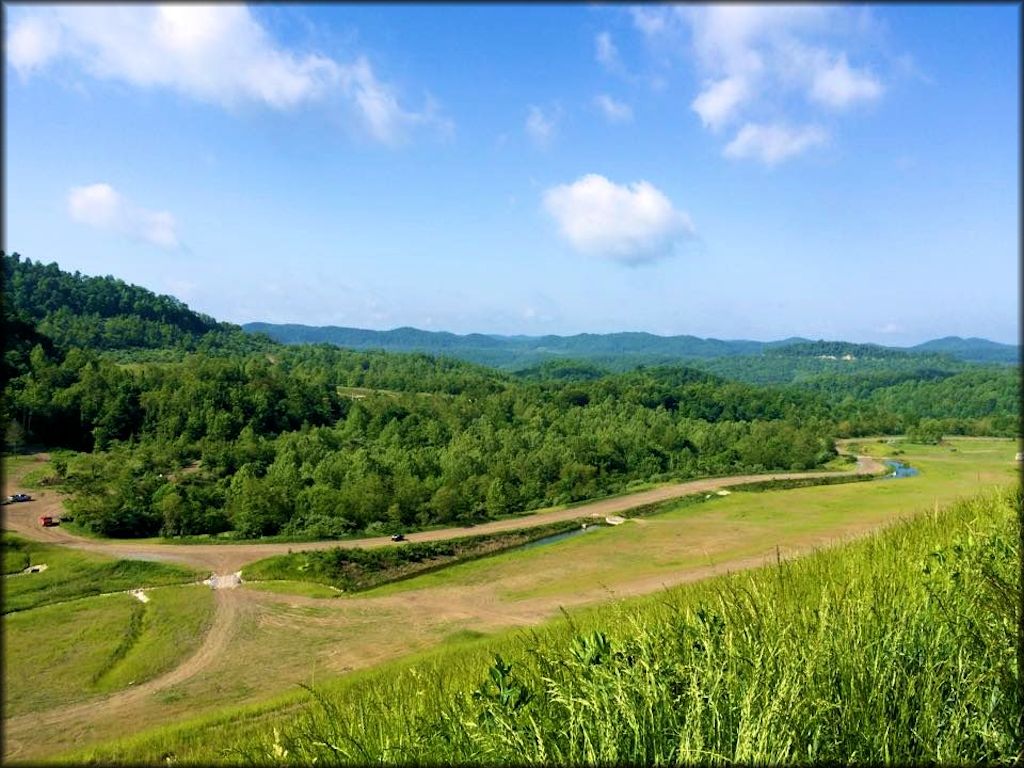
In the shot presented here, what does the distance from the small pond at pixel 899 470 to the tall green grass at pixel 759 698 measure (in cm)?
6284

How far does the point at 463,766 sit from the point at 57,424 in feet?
213

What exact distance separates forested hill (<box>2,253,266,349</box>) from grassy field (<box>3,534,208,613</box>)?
69034 millimetres

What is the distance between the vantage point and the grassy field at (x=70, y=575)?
89.7 ft

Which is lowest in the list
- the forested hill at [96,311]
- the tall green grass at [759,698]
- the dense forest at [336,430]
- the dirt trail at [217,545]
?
the dirt trail at [217,545]

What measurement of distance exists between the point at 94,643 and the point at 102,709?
588 centimetres

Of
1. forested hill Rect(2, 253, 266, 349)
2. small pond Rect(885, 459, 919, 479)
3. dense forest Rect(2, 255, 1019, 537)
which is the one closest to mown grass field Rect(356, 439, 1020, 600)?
small pond Rect(885, 459, 919, 479)

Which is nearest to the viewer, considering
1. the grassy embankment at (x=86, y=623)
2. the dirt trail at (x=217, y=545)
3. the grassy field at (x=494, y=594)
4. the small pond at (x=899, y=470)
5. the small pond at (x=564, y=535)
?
the grassy field at (x=494, y=594)

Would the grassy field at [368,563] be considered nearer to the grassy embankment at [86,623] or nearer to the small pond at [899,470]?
the grassy embankment at [86,623]

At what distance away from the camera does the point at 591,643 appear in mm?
3646

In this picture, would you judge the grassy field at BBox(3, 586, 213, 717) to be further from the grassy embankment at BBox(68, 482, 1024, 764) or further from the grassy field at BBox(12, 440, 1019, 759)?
the grassy embankment at BBox(68, 482, 1024, 764)

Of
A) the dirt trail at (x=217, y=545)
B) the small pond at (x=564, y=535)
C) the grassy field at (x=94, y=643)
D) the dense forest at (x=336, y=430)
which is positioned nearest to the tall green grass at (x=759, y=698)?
the grassy field at (x=94, y=643)

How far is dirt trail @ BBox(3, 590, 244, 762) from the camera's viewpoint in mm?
16375

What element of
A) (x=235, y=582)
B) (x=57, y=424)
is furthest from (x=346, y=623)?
(x=57, y=424)

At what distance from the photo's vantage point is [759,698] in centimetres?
326
